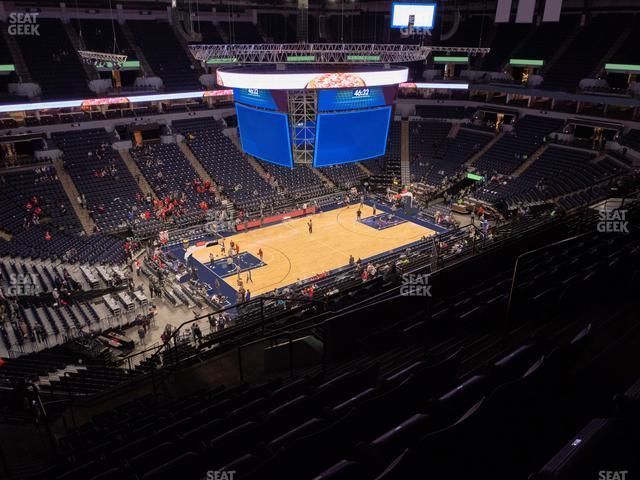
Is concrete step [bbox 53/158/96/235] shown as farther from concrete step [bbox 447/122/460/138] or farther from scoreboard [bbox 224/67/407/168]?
concrete step [bbox 447/122/460/138]

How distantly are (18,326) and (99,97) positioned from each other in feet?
72.6

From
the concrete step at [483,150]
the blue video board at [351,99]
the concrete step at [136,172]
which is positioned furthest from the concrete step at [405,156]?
the concrete step at [136,172]

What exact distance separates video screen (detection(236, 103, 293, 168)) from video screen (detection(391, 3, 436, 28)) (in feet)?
65.0

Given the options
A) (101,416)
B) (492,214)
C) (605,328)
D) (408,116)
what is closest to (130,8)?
(408,116)

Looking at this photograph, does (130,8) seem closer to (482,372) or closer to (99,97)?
(99,97)

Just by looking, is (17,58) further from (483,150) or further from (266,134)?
(483,150)

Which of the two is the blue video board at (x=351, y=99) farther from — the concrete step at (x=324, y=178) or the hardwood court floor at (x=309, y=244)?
the concrete step at (x=324, y=178)

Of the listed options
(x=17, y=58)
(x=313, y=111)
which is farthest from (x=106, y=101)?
(x=313, y=111)

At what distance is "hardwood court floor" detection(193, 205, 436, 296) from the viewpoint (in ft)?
80.0

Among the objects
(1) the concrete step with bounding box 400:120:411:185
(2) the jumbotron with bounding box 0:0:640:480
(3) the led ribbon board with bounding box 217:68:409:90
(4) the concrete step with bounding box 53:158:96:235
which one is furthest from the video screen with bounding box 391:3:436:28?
(4) the concrete step with bounding box 53:158:96:235

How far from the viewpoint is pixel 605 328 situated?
645 centimetres

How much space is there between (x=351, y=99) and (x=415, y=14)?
19562mm

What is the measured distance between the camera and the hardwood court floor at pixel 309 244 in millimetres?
24391

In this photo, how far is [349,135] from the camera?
749 inches
